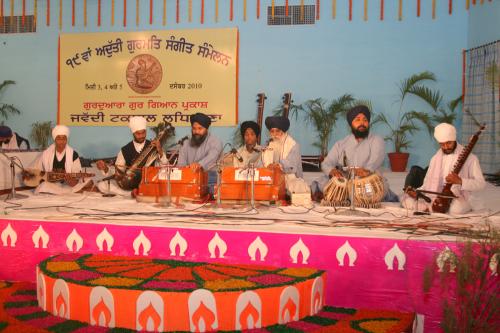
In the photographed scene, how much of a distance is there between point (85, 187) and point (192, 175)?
1.61 meters

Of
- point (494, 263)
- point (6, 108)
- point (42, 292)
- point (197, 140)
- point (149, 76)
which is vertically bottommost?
point (42, 292)

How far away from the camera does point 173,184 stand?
5.71 meters

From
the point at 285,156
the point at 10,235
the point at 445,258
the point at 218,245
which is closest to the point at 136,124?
the point at 285,156

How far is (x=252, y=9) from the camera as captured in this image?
9.59 m

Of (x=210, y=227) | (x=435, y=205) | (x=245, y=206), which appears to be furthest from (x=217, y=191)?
(x=435, y=205)

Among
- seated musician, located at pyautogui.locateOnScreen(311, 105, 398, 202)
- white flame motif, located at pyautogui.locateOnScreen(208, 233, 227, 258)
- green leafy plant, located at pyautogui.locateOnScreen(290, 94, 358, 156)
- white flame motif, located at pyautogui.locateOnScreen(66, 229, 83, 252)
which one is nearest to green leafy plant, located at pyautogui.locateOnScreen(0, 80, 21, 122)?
green leafy plant, located at pyautogui.locateOnScreen(290, 94, 358, 156)

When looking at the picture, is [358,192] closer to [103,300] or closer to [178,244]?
[178,244]

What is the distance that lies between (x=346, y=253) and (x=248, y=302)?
85 centimetres

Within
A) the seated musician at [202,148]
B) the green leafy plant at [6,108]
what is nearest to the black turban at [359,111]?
the seated musician at [202,148]

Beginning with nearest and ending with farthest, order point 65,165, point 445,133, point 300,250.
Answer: point 300,250
point 445,133
point 65,165

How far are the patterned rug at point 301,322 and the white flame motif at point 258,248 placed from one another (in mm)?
558

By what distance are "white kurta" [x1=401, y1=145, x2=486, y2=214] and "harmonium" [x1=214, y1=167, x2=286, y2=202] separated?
1216mm

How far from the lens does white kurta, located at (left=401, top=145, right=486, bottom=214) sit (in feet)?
16.3

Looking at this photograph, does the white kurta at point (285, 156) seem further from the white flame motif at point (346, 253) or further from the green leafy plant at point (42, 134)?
the green leafy plant at point (42, 134)
